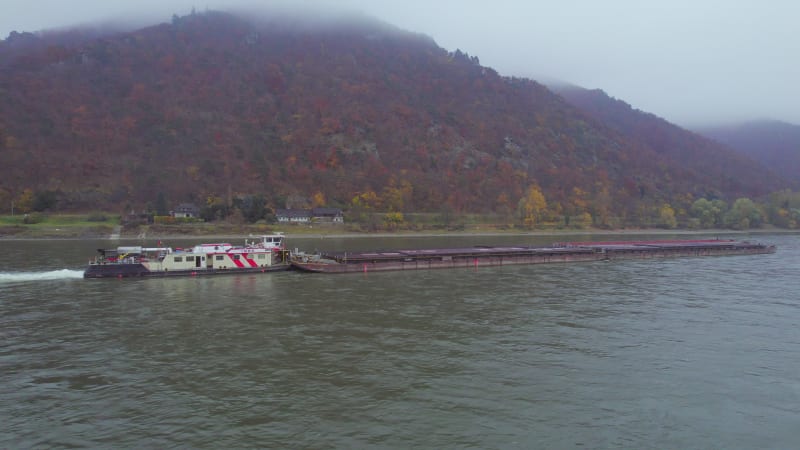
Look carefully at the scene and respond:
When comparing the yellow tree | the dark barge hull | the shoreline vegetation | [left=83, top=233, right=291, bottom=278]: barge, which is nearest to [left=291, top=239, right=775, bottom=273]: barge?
[left=83, top=233, right=291, bottom=278]: barge

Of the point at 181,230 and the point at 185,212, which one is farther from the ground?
the point at 185,212

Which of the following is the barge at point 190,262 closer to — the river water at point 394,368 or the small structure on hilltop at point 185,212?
the river water at point 394,368

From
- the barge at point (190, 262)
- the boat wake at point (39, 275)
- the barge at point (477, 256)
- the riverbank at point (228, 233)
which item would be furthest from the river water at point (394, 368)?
the riverbank at point (228, 233)

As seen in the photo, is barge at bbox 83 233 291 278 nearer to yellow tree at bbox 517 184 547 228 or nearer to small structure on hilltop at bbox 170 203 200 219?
small structure on hilltop at bbox 170 203 200 219

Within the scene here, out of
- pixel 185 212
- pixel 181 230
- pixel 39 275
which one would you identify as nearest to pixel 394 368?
pixel 39 275

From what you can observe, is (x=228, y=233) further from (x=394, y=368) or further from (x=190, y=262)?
(x=394, y=368)

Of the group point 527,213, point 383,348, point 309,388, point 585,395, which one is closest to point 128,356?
point 309,388
